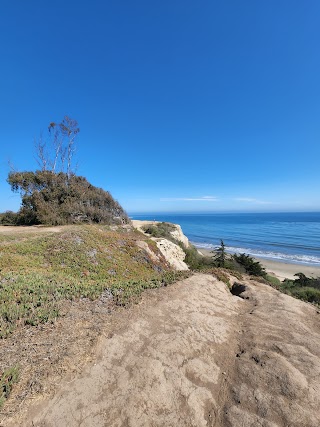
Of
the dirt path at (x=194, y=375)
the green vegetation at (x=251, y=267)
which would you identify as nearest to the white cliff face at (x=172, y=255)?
the green vegetation at (x=251, y=267)

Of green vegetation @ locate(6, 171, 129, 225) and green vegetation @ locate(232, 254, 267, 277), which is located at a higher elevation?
green vegetation @ locate(6, 171, 129, 225)

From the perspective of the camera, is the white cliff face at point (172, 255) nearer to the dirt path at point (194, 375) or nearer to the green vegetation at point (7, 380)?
the dirt path at point (194, 375)

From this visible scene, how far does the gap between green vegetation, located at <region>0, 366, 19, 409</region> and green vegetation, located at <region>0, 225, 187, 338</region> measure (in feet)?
4.06

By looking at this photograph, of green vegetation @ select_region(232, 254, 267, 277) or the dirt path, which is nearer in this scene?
the dirt path

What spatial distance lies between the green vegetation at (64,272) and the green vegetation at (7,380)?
124cm

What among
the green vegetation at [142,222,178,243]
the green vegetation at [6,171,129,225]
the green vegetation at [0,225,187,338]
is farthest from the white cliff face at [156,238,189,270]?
the green vegetation at [6,171,129,225]

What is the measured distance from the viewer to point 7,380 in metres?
3.39

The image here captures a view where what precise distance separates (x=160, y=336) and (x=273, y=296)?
5502 millimetres

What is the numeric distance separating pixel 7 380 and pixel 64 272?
6.15m

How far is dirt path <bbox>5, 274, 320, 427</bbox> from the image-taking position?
123 inches

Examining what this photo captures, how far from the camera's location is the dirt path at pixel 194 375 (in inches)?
123

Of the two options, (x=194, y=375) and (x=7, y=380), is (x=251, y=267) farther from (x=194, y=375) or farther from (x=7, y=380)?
(x=7, y=380)

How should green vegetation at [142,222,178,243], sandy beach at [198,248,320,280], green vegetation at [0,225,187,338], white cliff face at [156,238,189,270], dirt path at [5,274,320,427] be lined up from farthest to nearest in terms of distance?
1. sandy beach at [198,248,320,280]
2. green vegetation at [142,222,178,243]
3. white cliff face at [156,238,189,270]
4. green vegetation at [0,225,187,338]
5. dirt path at [5,274,320,427]

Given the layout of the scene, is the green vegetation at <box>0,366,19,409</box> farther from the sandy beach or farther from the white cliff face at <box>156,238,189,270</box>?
the sandy beach
